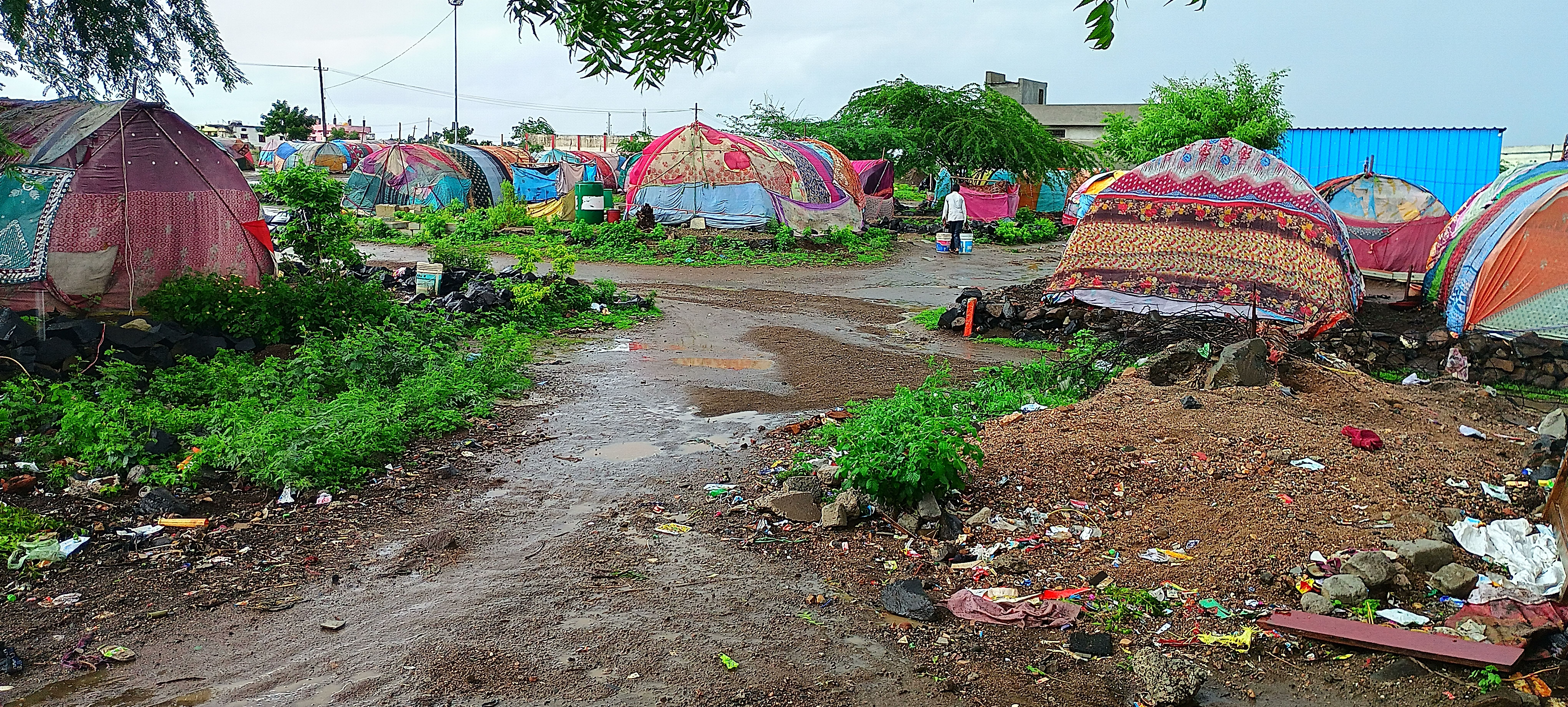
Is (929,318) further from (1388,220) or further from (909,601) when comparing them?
(1388,220)

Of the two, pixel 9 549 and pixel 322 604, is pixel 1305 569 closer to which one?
pixel 322 604

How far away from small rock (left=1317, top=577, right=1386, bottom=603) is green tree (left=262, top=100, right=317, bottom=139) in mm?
63464

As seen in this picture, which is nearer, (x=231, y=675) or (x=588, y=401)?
(x=231, y=675)

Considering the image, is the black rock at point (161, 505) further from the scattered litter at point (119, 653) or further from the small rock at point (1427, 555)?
the small rock at point (1427, 555)

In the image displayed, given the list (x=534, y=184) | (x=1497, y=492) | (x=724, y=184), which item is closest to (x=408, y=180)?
(x=534, y=184)

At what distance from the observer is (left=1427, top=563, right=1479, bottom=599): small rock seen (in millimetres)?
4707

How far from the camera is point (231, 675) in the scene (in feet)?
13.4

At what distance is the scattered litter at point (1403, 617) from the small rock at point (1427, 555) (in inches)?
15.3

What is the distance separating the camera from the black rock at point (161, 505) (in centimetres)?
579

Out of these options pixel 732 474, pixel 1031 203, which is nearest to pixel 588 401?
pixel 732 474

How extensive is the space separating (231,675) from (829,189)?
941 inches

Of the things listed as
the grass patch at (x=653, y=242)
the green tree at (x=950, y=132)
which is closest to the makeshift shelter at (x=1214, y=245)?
the grass patch at (x=653, y=242)

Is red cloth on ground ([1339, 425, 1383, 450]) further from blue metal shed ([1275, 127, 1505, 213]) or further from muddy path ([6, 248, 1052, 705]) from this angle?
blue metal shed ([1275, 127, 1505, 213])

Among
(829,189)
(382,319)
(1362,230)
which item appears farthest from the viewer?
(829,189)
